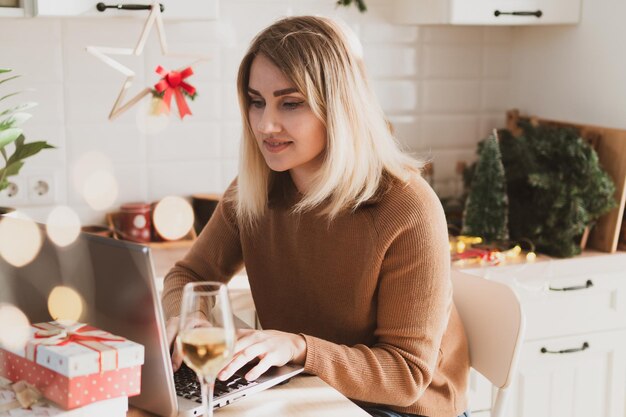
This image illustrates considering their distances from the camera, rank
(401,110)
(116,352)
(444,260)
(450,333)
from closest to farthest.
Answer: (116,352), (444,260), (450,333), (401,110)

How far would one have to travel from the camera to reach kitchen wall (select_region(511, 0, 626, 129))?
281cm

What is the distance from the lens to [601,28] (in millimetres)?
2867

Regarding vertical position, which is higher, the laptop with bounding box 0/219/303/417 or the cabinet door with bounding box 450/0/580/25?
the cabinet door with bounding box 450/0/580/25

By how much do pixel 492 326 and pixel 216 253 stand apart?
0.64 m

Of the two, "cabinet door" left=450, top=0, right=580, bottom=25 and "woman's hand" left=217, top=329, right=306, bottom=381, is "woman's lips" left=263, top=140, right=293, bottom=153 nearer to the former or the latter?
"woman's hand" left=217, top=329, right=306, bottom=381

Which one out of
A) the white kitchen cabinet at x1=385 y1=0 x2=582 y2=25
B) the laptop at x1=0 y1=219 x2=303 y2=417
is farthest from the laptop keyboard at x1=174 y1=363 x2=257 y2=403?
the white kitchen cabinet at x1=385 y1=0 x2=582 y2=25

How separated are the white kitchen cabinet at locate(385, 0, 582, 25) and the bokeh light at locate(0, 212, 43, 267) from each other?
1.86 metres

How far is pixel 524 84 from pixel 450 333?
174cm

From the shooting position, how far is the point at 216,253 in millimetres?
1912

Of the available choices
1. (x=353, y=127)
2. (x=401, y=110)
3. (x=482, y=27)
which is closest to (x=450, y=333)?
(x=353, y=127)

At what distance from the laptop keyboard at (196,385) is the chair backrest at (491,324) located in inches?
23.4

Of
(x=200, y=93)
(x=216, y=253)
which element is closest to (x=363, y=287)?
(x=216, y=253)

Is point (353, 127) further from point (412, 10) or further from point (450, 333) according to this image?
point (412, 10)

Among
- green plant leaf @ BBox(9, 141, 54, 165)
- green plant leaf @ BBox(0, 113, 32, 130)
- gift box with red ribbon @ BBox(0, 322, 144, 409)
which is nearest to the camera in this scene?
gift box with red ribbon @ BBox(0, 322, 144, 409)
